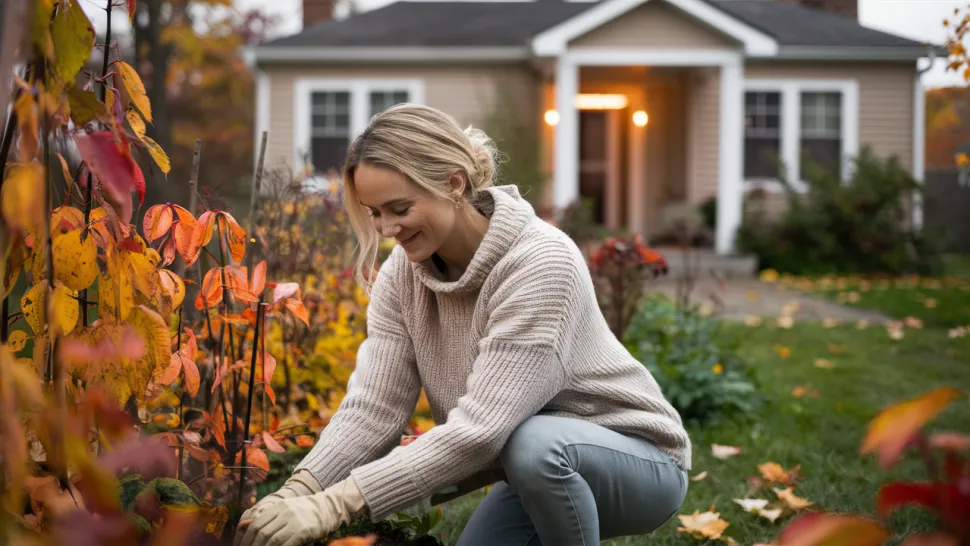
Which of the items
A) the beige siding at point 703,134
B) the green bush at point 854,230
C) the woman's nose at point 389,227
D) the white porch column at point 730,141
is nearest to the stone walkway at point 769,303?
the green bush at point 854,230

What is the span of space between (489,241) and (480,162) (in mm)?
221

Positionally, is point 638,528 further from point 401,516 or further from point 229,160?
point 229,160

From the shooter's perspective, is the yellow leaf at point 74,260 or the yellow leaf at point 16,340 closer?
the yellow leaf at point 74,260

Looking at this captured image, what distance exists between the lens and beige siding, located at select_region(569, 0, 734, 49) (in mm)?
12438

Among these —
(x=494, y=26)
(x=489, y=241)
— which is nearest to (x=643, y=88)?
(x=494, y=26)

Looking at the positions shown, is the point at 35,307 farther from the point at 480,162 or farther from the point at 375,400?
the point at 480,162

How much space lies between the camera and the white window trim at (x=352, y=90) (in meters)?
13.2

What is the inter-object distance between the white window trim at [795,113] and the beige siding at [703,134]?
0.46 meters

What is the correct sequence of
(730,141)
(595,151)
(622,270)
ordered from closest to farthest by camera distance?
1. (622,270)
2. (730,141)
3. (595,151)

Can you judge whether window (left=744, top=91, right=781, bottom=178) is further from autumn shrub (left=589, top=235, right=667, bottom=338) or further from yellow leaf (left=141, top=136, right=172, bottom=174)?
yellow leaf (left=141, top=136, right=172, bottom=174)

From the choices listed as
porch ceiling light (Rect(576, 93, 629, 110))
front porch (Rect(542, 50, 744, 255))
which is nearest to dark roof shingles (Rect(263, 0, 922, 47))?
front porch (Rect(542, 50, 744, 255))

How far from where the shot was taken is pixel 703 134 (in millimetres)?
13562

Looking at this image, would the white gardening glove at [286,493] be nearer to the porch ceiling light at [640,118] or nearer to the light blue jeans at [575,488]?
the light blue jeans at [575,488]

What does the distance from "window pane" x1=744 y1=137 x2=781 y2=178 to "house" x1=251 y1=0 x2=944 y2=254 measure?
20 mm
